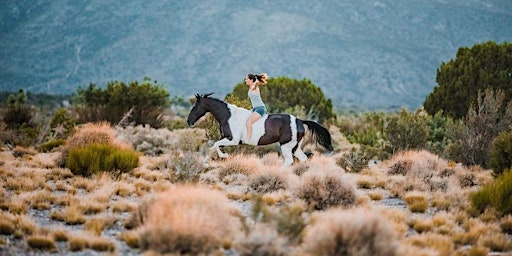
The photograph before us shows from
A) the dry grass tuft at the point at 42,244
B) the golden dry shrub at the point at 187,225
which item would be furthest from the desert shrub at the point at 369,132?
the dry grass tuft at the point at 42,244

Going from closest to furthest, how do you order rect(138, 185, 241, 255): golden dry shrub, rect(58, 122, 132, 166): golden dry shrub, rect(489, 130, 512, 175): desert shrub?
rect(138, 185, 241, 255): golden dry shrub, rect(489, 130, 512, 175): desert shrub, rect(58, 122, 132, 166): golden dry shrub

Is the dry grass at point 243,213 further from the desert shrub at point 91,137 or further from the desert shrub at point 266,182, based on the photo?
the desert shrub at point 91,137

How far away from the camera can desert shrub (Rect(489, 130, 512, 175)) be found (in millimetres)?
12461

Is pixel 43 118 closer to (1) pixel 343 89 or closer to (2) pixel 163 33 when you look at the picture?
(1) pixel 343 89

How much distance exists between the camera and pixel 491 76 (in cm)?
2397

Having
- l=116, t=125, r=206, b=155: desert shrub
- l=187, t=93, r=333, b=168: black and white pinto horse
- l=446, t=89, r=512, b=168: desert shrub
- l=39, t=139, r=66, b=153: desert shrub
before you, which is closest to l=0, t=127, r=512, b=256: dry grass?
l=187, t=93, r=333, b=168: black and white pinto horse

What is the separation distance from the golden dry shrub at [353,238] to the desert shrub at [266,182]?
15.0 feet

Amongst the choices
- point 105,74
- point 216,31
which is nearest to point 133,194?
point 105,74

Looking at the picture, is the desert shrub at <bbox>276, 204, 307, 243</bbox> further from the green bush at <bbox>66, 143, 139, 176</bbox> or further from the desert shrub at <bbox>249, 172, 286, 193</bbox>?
the green bush at <bbox>66, 143, 139, 176</bbox>

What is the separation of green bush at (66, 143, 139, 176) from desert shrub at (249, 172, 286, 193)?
3.23 meters

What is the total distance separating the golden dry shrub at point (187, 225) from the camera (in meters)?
6.11

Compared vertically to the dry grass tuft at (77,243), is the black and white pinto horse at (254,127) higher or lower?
higher

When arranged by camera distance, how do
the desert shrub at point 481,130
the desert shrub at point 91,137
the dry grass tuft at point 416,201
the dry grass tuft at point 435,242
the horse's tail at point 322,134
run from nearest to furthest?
the dry grass tuft at point 435,242
the dry grass tuft at point 416,201
the horse's tail at point 322,134
the desert shrub at point 91,137
the desert shrub at point 481,130

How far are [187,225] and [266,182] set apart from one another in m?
4.95
